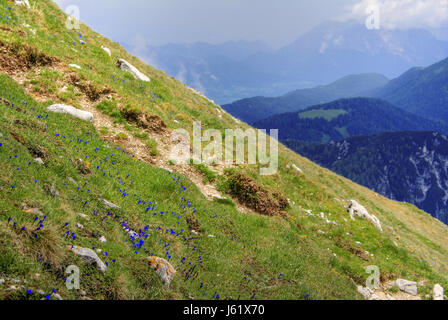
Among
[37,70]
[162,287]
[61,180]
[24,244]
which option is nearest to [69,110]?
[37,70]

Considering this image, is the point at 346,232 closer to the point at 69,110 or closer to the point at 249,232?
the point at 249,232

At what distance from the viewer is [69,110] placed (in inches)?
564

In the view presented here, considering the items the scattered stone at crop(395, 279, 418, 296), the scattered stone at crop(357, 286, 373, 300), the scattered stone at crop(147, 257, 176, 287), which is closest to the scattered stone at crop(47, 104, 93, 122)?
the scattered stone at crop(147, 257, 176, 287)

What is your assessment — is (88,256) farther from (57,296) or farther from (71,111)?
(71,111)

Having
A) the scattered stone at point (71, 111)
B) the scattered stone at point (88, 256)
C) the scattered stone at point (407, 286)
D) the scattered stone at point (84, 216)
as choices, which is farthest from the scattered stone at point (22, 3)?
the scattered stone at point (407, 286)

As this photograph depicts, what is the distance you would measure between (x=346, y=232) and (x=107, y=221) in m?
14.1

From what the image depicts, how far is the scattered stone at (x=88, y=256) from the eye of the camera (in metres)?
6.85

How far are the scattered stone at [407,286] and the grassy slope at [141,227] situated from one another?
1.95 ft

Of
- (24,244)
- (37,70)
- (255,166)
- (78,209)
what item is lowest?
(24,244)

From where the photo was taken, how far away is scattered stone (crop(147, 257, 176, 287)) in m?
7.79

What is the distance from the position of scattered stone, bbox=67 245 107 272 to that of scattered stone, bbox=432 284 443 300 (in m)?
A: 15.4

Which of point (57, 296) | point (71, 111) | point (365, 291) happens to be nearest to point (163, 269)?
point (57, 296)

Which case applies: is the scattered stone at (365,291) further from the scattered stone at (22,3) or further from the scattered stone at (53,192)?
the scattered stone at (22,3)

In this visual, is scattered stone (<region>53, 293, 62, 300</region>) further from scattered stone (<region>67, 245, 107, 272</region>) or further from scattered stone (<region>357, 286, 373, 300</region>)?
scattered stone (<region>357, 286, 373, 300</region>)
